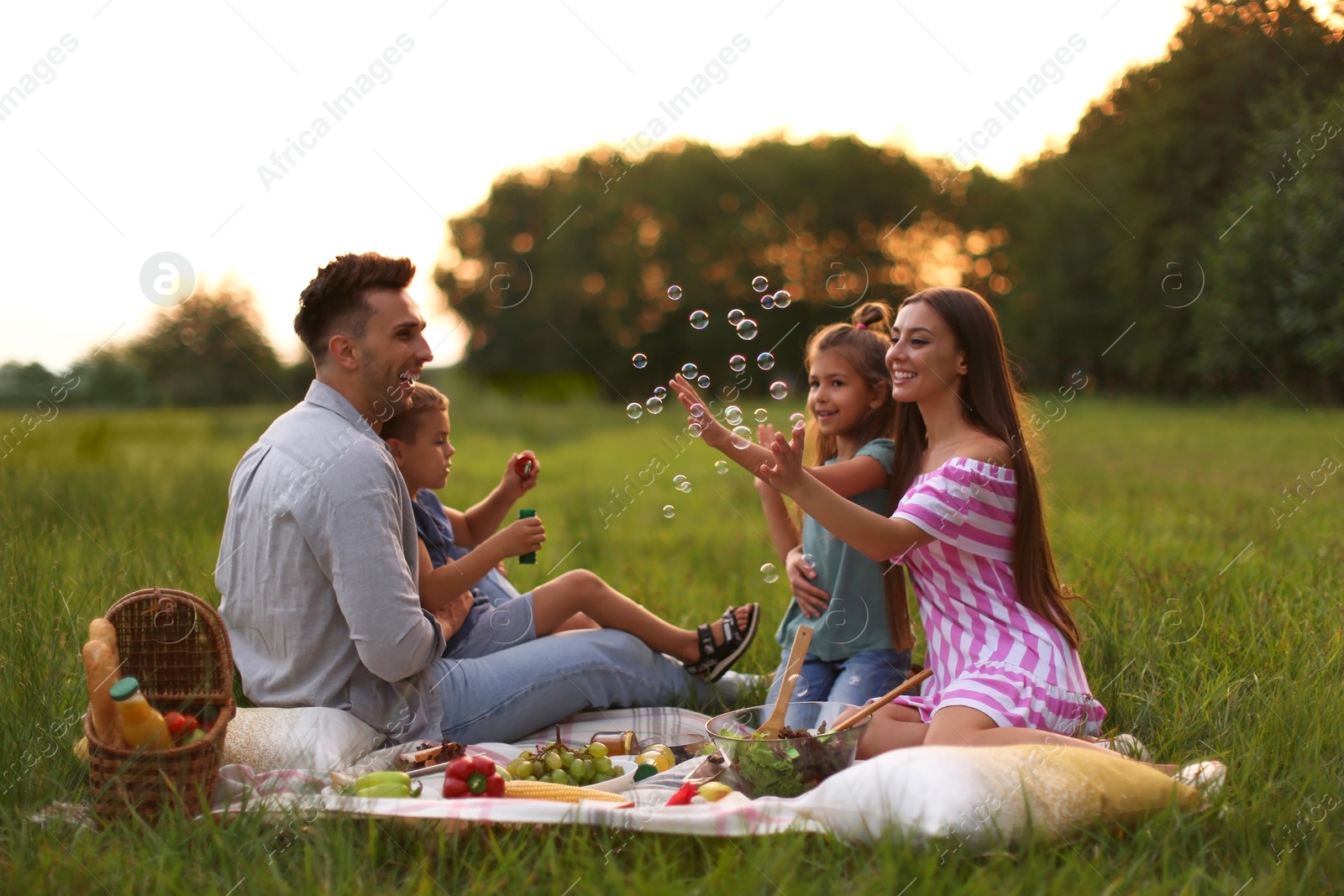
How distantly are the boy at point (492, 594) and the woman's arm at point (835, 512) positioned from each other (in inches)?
36.4

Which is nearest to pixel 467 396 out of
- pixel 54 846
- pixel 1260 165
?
pixel 1260 165

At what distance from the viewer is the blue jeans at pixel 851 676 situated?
4051 mm

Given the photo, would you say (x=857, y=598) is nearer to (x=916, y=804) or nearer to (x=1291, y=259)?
(x=916, y=804)

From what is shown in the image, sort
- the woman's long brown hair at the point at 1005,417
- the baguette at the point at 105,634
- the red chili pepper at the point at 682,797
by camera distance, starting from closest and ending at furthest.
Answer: the baguette at the point at 105,634, the red chili pepper at the point at 682,797, the woman's long brown hair at the point at 1005,417

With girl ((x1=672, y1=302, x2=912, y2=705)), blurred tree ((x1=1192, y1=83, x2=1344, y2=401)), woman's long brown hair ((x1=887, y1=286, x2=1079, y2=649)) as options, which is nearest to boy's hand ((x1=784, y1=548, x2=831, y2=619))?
girl ((x1=672, y1=302, x2=912, y2=705))

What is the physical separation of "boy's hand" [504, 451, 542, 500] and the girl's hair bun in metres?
1.43

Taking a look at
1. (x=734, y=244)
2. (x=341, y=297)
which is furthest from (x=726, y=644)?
(x=734, y=244)

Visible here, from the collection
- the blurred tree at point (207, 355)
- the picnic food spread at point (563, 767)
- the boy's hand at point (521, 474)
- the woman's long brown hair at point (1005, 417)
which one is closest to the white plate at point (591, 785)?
the picnic food spread at point (563, 767)

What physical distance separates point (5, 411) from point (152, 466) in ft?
4.41

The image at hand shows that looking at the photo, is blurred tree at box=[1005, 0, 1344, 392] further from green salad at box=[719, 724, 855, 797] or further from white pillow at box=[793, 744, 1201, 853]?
green salad at box=[719, 724, 855, 797]

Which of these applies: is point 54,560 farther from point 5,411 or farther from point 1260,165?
point 1260,165

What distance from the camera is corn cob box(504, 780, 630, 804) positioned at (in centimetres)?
309

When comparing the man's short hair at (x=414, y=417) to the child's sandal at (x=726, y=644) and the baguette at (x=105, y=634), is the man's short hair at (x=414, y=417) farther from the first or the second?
the child's sandal at (x=726, y=644)

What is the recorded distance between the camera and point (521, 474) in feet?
14.3
